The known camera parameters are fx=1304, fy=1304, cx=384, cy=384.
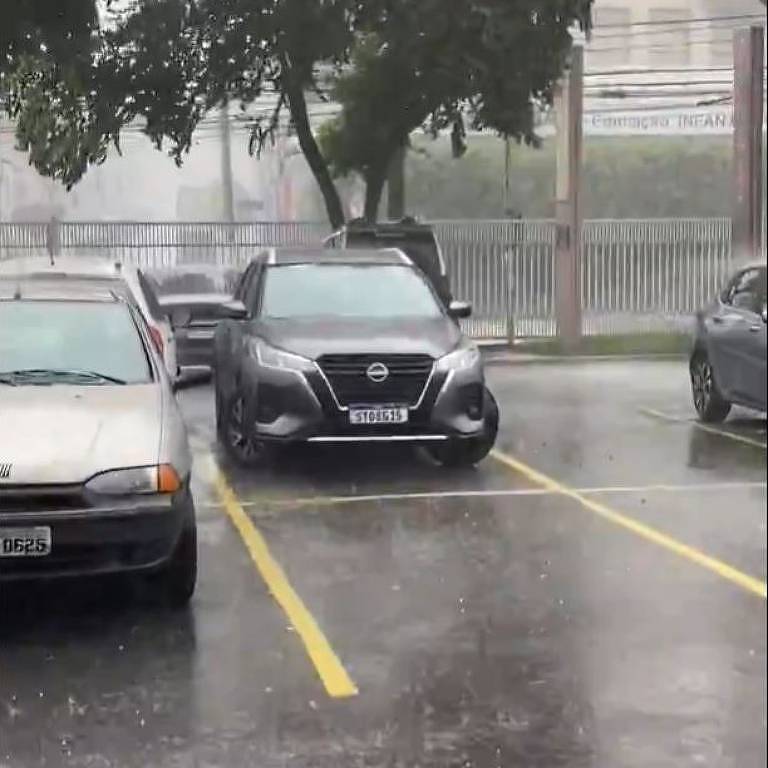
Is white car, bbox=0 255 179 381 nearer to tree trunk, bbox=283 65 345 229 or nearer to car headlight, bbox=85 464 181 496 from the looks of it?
car headlight, bbox=85 464 181 496

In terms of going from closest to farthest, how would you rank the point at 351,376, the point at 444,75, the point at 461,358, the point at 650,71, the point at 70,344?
the point at 650,71
the point at 444,75
the point at 70,344
the point at 461,358
the point at 351,376

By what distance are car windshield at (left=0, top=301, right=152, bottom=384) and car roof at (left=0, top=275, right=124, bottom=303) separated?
0.04m

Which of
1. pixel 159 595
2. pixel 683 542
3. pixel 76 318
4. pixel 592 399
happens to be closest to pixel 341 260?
pixel 76 318

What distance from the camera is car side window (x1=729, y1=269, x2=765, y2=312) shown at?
3.69 ft

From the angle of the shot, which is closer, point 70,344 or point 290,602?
point 290,602

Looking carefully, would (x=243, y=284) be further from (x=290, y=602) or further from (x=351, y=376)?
(x=351, y=376)

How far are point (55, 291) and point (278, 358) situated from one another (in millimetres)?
1732

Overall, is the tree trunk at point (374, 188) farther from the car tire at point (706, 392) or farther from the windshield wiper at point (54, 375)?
the windshield wiper at point (54, 375)

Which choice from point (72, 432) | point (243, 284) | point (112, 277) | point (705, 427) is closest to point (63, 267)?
point (112, 277)

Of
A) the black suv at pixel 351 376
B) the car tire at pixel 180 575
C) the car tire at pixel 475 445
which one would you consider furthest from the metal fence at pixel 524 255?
the black suv at pixel 351 376

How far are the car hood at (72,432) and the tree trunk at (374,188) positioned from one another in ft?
4.63

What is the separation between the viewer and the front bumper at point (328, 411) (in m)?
5.35

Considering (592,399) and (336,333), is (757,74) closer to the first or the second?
(592,399)

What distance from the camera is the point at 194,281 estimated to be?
3.23 m
